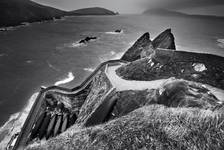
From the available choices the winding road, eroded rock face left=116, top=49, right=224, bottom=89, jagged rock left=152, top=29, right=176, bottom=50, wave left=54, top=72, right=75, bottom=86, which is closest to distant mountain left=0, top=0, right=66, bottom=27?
wave left=54, top=72, right=75, bottom=86

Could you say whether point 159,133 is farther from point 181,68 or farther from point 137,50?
point 137,50

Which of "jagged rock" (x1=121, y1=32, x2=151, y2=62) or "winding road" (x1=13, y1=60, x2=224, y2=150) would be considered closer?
"winding road" (x1=13, y1=60, x2=224, y2=150)

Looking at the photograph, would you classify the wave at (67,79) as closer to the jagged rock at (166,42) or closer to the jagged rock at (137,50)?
the jagged rock at (137,50)

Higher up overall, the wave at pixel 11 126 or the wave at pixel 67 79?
the wave at pixel 67 79

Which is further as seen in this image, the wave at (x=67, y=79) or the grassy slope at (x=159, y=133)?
the wave at (x=67, y=79)

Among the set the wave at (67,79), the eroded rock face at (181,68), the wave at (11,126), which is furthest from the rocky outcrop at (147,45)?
the wave at (11,126)

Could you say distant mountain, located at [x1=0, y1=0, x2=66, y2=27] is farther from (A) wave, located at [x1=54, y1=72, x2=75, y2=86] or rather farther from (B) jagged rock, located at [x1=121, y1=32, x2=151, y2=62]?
(B) jagged rock, located at [x1=121, y1=32, x2=151, y2=62]

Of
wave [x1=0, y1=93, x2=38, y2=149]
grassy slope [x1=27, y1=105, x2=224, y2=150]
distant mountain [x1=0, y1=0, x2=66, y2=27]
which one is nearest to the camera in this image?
grassy slope [x1=27, y1=105, x2=224, y2=150]

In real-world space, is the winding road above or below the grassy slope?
below

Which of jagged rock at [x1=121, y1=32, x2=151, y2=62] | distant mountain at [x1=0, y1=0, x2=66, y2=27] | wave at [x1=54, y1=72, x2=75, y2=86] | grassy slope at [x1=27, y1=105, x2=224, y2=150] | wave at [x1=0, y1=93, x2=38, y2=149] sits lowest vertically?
wave at [x1=0, y1=93, x2=38, y2=149]

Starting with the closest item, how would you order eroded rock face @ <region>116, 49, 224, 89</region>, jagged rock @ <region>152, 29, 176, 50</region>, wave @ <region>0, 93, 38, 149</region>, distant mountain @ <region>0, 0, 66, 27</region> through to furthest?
1. eroded rock face @ <region>116, 49, 224, 89</region>
2. wave @ <region>0, 93, 38, 149</region>
3. jagged rock @ <region>152, 29, 176, 50</region>
4. distant mountain @ <region>0, 0, 66, 27</region>
